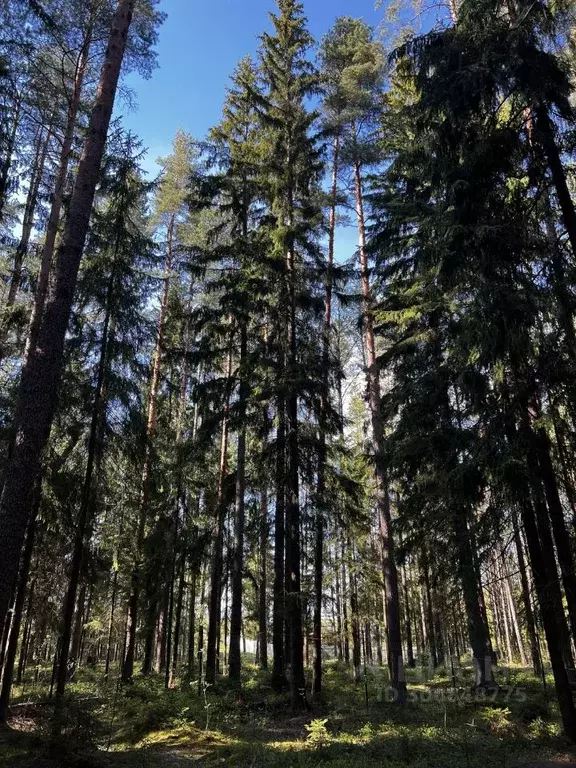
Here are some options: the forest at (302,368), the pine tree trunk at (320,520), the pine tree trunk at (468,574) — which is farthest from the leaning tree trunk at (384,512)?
the pine tree trunk at (468,574)

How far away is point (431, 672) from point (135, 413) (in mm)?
18770

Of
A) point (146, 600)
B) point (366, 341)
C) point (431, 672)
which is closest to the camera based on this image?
point (366, 341)

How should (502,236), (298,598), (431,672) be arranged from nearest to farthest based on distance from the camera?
(502,236), (298,598), (431,672)

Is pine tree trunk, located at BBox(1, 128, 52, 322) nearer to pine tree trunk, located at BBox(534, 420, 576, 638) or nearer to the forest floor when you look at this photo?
the forest floor

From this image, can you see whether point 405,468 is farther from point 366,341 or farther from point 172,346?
point 172,346

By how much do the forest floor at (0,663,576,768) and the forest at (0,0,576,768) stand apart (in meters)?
0.09

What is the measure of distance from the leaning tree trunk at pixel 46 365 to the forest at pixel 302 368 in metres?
0.03

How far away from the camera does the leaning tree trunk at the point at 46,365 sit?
216 inches

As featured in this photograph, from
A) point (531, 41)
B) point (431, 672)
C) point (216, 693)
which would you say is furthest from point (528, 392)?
point (431, 672)

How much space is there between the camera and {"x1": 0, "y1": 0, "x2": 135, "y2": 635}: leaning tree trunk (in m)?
5.49

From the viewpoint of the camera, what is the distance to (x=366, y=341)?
1400 centimetres

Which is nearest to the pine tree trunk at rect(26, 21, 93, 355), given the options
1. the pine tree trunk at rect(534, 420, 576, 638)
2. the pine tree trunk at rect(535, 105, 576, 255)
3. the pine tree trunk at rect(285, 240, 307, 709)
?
the pine tree trunk at rect(285, 240, 307, 709)

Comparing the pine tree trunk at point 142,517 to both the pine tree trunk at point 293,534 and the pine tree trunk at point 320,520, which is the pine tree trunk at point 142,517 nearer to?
the pine tree trunk at point 293,534

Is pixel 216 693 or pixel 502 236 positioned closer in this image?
pixel 502 236
